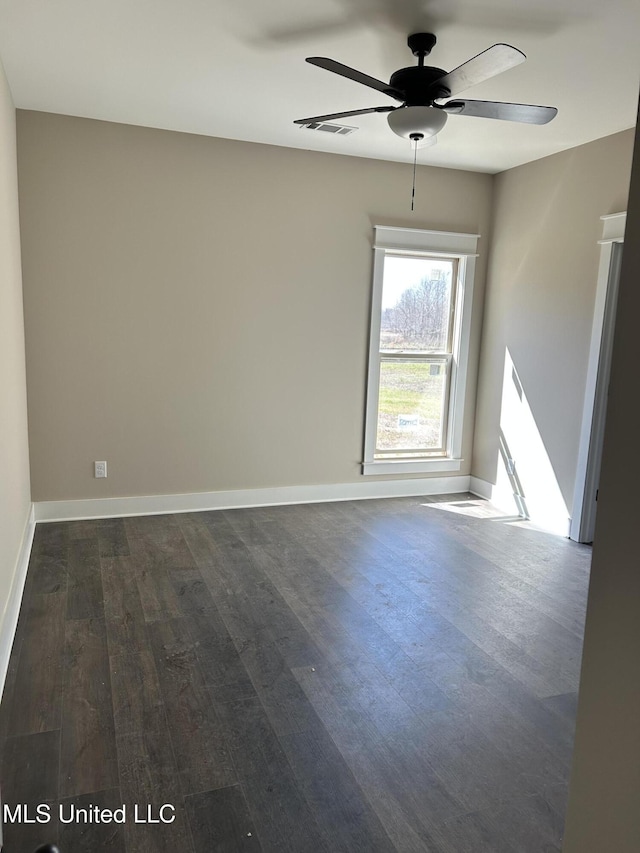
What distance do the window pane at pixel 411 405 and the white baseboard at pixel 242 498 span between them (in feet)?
1.05

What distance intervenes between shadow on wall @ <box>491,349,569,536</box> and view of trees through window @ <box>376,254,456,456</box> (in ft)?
1.88

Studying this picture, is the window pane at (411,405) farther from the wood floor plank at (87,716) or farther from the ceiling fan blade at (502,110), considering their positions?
the wood floor plank at (87,716)

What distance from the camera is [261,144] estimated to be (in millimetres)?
4520

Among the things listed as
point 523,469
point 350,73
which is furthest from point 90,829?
point 523,469

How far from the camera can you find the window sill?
520 centimetres

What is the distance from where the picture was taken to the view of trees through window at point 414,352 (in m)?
5.11

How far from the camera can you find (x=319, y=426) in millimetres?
5000

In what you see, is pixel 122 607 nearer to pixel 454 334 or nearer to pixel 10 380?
pixel 10 380

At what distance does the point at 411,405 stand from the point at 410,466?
0.51 meters

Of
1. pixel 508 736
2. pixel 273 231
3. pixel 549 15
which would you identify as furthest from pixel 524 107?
pixel 508 736

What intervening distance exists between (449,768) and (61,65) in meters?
3.56

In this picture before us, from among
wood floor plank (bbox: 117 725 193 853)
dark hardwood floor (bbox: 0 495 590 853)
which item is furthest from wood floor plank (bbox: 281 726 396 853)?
wood floor plank (bbox: 117 725 193 853)

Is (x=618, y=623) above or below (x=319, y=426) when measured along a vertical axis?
above

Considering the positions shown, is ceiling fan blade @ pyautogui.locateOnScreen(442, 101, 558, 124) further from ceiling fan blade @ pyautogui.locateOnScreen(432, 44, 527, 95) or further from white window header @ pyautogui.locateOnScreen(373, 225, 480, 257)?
white window header @ pyautogui.locateOnScreen(373, 225, 480, 257)
